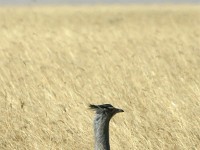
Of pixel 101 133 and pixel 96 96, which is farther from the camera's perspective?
pixel 96 96

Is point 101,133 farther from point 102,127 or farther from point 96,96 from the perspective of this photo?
point 96,96

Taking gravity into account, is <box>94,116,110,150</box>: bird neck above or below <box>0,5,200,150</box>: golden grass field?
below

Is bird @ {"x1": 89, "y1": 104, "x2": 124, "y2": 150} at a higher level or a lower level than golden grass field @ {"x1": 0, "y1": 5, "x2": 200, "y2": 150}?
lower

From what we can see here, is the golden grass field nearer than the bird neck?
No

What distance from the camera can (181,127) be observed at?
6801 mm

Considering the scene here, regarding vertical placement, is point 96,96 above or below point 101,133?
above

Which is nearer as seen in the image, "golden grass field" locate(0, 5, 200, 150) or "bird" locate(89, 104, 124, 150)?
"bird" locate(89, 104, 124, 150)

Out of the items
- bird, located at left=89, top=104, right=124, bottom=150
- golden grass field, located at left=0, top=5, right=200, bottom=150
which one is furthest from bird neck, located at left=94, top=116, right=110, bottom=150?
golden grass field, located at left=0, top=5, right=200, bottom=150

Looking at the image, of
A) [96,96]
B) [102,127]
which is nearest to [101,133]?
[102,127]

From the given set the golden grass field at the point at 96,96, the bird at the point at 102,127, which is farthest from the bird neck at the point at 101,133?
the golden grass field at the point at 96,96

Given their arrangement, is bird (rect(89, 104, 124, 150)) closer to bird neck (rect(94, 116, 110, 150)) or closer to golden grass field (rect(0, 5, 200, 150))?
bird neck (rect(94, 116, 110, 150))

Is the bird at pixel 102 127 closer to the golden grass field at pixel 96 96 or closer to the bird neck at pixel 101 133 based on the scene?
the bird neck at pixel 101 133

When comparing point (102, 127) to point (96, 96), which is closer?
point (102, 127)

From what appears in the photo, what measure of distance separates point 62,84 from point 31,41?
531 cm
